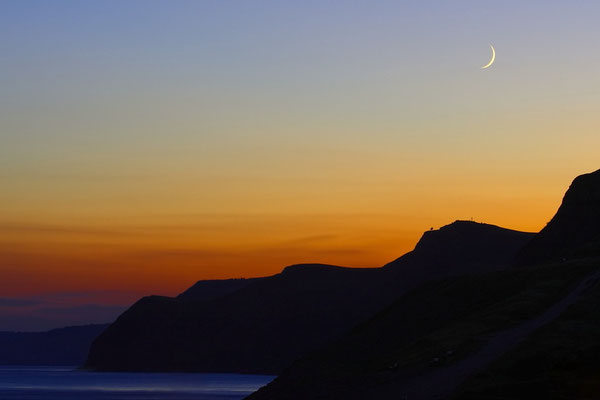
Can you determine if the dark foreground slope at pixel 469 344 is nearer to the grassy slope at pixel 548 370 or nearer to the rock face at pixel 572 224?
the grassy slope at pixel 548 370

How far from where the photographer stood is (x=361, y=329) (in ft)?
398

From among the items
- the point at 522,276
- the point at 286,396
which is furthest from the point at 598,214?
the point at 286,396

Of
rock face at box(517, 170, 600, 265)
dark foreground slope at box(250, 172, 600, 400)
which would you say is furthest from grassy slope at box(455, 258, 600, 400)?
rock face at box(517, 170, 600, 265)

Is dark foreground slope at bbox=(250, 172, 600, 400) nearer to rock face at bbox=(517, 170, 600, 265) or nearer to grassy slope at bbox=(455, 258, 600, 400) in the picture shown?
grassy slope at bbox=(455, 258, 600, 400)

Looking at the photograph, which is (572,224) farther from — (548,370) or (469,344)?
(548,370)

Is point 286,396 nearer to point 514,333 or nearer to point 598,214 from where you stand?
point 514,333

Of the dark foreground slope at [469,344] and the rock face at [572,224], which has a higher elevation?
the rock face at [572,224]

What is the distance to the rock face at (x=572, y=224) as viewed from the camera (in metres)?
160

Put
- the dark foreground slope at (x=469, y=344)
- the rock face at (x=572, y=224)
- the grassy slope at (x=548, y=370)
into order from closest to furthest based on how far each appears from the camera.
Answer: the grassy slope at (x=548, y=370) → the dark foreground slope at (x=469, y=344) → the rock face at (x=572, y=224)

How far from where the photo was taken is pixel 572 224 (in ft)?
546

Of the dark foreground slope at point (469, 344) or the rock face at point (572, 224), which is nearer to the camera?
the dark foreground slope at point (469, 344)

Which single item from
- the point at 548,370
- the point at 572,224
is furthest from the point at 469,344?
the point at 572,224

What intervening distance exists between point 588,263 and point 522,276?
7178 millimetres

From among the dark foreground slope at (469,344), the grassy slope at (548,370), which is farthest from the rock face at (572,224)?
the grassy slope at (548,370)
